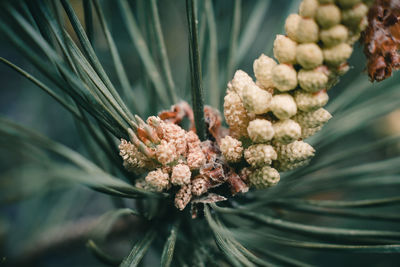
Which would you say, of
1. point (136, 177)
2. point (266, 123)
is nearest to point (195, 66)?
point (266, 123)

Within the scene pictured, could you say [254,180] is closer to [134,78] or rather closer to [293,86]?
[293,86]

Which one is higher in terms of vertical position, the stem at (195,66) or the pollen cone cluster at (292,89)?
the stem at (195,66)

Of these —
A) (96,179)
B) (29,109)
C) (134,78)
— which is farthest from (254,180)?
(29,109)

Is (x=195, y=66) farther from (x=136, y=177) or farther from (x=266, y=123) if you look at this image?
(x=136, y=177)

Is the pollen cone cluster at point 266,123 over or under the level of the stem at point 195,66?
under
